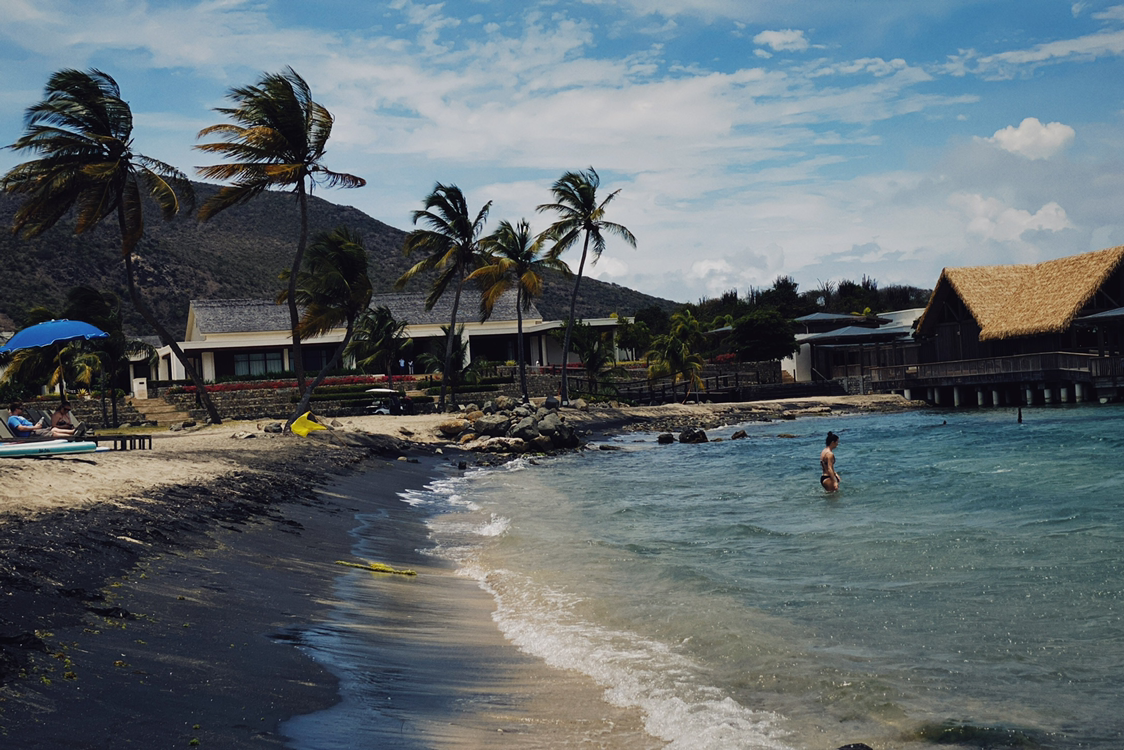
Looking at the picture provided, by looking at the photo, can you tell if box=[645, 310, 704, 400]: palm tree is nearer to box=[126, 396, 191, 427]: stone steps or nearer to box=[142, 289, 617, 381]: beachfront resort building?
box=[142, 289, 617, 381]: beachfront resort building

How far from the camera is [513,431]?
28.0 m

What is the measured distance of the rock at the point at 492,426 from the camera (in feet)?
94.5

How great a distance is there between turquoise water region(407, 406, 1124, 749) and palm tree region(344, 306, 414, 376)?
70.9 feet

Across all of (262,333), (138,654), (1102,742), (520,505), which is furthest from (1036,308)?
(138,654)

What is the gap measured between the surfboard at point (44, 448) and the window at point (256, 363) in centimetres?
3199

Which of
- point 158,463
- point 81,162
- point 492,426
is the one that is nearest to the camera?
point 158,463

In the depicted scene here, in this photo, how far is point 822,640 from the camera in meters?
6.55

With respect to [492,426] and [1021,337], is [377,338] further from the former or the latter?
[1021,337]

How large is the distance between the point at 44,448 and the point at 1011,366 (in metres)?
35.1

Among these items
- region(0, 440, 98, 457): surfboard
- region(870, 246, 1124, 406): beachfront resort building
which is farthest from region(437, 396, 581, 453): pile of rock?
region(870, 246, 1124, 406): beachfront resort building

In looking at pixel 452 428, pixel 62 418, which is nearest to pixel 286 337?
pixel 452 428

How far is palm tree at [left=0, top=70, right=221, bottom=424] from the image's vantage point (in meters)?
24.2

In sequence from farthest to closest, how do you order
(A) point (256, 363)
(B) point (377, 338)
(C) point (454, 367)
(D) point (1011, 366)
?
(A) point (256, 363) < (C) point (454, 367) < (B) point (377, 338) < (D) point (1011, 366)

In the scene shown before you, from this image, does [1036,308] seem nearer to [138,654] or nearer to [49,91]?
[49,91]
